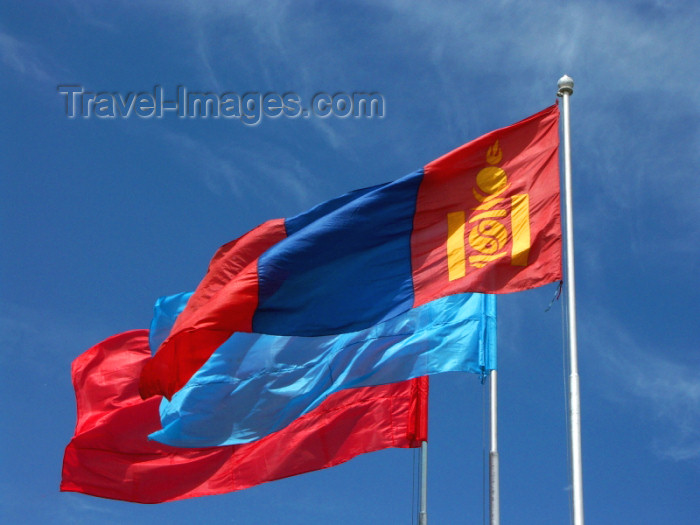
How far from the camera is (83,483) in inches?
1042

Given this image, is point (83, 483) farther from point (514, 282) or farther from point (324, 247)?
point (514, 282)

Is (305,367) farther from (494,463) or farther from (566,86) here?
(566,86)

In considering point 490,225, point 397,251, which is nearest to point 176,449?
point 397,251

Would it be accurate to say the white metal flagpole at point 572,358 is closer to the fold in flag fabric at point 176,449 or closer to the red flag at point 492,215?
the red flag at point 492,215

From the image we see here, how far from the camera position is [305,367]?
79.4 feet

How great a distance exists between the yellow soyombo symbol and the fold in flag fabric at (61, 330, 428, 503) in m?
4.96

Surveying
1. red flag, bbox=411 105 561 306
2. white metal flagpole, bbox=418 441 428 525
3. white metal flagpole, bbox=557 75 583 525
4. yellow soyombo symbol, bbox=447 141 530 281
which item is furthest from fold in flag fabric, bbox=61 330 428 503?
white metal flagpole, bbox=557 75 583 525

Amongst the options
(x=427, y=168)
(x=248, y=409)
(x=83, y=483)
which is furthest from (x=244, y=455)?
(x=427, y=168)

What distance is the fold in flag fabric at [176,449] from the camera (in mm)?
24891

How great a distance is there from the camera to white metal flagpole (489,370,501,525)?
69.5 ft

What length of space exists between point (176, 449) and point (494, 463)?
7728mm

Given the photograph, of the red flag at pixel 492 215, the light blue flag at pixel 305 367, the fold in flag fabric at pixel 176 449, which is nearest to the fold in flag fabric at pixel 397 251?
the red flag at pixel 492 215

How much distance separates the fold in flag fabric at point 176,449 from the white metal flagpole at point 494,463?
2.35 metres

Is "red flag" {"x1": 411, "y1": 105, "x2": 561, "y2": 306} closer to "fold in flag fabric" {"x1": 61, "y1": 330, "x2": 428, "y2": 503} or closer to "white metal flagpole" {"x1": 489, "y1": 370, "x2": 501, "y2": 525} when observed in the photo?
"white metal flagpole" {"x1": 489, "y1": 370, "x2": 501, "y2": 525}
